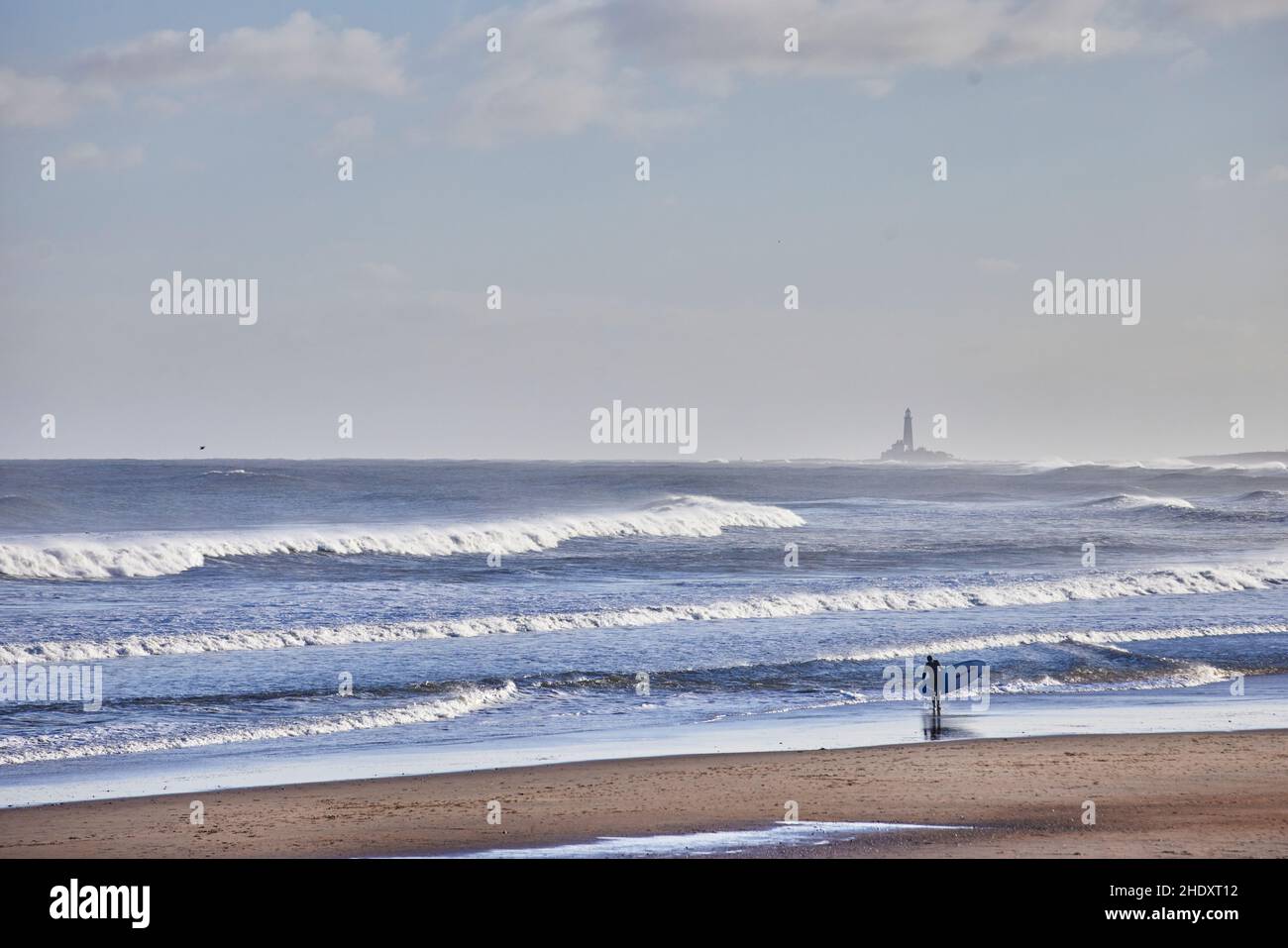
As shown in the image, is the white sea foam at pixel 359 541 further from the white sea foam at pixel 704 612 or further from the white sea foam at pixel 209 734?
the white sea foam at pixel 209 734

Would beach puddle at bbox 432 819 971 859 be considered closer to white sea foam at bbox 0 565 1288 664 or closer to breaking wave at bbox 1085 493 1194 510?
white sea foam at bbox 0 565 1288 664

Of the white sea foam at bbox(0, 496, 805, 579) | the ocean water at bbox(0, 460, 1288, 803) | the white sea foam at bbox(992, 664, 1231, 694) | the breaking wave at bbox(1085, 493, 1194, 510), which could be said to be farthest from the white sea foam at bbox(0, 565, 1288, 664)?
the breaking wave at bbox(1085, 493, 1194, 510)

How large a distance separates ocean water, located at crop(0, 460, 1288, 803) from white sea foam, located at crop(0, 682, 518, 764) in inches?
1.7

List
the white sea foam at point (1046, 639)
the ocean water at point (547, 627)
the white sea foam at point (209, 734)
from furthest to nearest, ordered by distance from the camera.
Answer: the white sea foam at point (1046, 639)
the ocean water at point (547, 627)
the white sea foam at point (209, 734)

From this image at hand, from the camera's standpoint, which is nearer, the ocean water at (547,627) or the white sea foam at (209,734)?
the white sea foam at (209,734)

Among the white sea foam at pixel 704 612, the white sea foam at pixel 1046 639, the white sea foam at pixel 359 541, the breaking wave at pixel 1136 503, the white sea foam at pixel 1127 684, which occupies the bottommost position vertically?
the white sea foam at pixel 1127 684

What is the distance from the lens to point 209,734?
13242 mm

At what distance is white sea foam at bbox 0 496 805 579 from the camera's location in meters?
31.5

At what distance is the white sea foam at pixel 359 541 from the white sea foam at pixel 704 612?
13.0 m

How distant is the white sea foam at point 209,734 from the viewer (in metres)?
12.4

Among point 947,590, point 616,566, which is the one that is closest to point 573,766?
point 947,590

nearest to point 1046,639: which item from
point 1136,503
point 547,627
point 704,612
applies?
point 704,612

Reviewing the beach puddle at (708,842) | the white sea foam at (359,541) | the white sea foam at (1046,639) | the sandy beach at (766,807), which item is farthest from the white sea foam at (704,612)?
the white sea foam at (359,541)
